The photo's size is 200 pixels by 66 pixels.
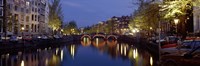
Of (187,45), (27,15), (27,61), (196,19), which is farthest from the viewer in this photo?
(27,15)

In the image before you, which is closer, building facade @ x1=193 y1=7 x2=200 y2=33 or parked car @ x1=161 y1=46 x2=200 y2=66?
parked car @ x1=161 y1=46 x2=200 y2=66

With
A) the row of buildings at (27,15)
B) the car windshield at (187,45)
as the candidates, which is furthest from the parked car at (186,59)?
the row of buildings at (27,15)

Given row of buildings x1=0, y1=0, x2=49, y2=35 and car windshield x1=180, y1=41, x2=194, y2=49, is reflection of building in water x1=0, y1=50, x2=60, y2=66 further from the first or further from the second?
row of buildings x1=0, y1=0, x2=49, y2=35

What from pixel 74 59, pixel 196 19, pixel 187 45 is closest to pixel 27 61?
pixel 74 59

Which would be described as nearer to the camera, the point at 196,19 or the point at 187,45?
the point at 187,45

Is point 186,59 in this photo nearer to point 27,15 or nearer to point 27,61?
point 27,61

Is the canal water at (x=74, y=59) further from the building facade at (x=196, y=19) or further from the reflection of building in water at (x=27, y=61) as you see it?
the building facade at (x=196, y=19)

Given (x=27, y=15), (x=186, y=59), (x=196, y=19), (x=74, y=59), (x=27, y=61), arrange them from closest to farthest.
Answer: (x=186, y=59) → (x=27, y=61) → (x=74, y=59) → (x=196, y=19) → (x=27, y=15)

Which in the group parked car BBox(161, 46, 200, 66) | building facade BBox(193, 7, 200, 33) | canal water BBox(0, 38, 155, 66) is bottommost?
canal water BBox(0, 38, 155, 66)

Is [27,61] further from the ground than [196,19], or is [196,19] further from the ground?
[196,19]

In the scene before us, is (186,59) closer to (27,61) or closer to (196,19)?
(27,61)

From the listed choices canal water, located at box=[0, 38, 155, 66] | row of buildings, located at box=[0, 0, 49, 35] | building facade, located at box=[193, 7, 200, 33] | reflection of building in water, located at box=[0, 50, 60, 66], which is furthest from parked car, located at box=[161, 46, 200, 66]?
row of buildings, located at box=[0, 0, 49, 35]

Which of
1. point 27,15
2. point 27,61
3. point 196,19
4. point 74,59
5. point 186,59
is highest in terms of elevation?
point 27,15

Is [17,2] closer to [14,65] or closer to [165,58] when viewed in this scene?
[14,65]
